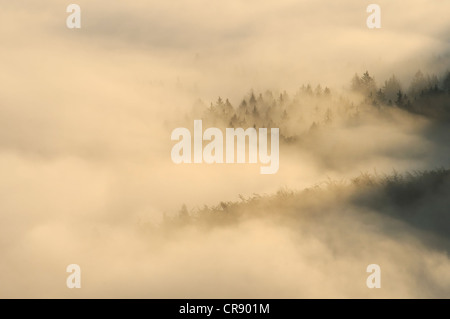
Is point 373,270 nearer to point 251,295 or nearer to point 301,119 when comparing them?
point 251,295

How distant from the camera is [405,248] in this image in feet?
136

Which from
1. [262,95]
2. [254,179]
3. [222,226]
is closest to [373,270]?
[222,226]

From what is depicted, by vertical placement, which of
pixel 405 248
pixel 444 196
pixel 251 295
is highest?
pixel 444 196

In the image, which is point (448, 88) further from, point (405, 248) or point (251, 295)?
point (251, 295)

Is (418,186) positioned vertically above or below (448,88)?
below

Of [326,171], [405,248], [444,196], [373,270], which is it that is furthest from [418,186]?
[373,270]

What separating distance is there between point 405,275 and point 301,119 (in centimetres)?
3562

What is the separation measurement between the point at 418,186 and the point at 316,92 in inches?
716

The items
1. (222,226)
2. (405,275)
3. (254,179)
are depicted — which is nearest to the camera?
(405,275)

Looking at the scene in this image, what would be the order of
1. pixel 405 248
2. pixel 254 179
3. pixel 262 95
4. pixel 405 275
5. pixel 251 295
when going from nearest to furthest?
pixel 251 295, pixel 405 275, pixel 405 248, pixel 254 179, pixel 262 95

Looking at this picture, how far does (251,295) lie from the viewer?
27.3 m

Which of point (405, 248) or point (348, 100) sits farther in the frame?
point (348, 100)

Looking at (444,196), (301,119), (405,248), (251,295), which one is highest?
(301,119)

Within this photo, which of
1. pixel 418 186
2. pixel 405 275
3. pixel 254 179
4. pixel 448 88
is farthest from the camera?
pixel 448 88
